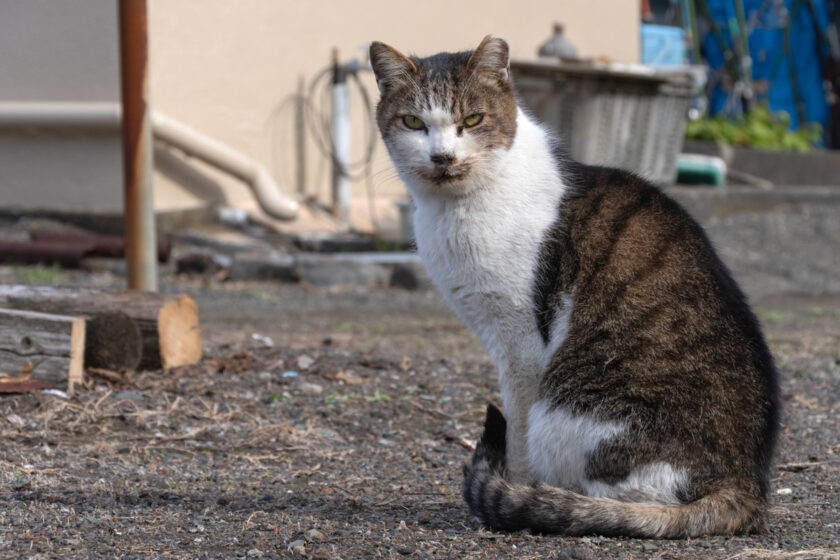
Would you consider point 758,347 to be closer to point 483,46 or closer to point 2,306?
point 483,46

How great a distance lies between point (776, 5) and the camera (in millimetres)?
13711

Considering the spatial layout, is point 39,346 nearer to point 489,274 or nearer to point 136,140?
point 136,140

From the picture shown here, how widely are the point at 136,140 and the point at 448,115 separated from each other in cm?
222

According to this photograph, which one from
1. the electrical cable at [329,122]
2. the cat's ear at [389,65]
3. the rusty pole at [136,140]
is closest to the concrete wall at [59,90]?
the electrical cable at [329,122]

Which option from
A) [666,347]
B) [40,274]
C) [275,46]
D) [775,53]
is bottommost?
[40,274]

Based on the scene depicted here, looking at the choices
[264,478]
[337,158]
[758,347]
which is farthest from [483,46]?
[337,158]

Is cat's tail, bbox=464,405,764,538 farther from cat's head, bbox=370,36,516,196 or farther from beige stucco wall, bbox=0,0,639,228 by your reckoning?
beige stucco wall, bbox=0,0,639,228

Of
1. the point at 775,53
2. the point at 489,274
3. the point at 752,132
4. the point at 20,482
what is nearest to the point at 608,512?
the point at 489,274

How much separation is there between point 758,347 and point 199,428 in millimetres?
2201

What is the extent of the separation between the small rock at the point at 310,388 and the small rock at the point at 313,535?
1605mm

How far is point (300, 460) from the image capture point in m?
3.69

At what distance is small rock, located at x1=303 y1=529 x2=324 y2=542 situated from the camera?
2694 millimetres

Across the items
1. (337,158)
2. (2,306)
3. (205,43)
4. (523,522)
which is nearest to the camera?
(523,522)

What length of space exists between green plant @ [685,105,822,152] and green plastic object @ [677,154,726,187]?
1523 millimetres
